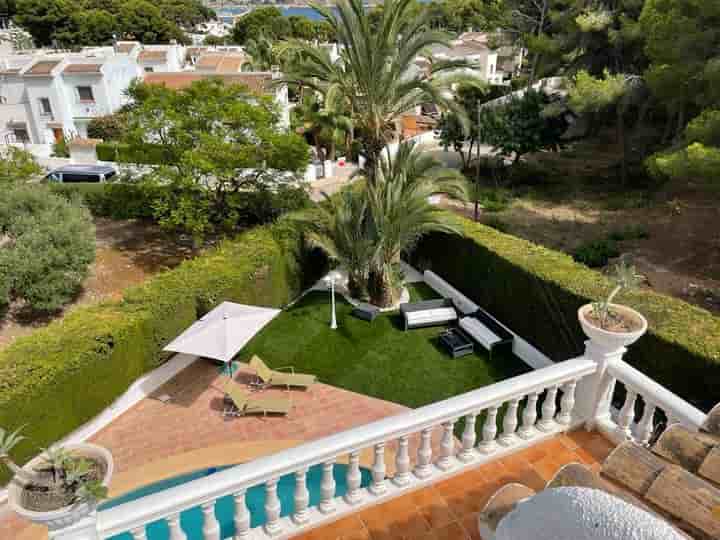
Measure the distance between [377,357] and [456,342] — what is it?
200cm

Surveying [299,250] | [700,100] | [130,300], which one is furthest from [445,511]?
[700,100]

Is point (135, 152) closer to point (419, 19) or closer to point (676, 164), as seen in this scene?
point (419, 19)

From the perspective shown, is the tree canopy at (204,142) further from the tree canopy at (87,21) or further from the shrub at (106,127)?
the tree canopy at (87,21)

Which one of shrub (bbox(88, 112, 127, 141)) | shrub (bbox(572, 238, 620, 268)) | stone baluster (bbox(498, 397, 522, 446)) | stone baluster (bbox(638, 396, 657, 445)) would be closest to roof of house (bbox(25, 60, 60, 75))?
shrub (bbox(88, 112, 127, 141))

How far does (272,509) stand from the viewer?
4609mm

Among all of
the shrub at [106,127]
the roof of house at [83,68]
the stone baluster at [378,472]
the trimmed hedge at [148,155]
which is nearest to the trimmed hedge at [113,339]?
the trimmed hedge at [148,155]

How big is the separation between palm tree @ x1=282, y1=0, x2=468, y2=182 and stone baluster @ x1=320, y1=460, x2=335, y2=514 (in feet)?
31.8

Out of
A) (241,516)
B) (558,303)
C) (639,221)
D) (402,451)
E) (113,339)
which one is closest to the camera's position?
(241,516)

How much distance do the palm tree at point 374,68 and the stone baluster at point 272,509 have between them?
9.89 metres

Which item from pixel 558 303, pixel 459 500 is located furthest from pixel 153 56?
pixel 459 500

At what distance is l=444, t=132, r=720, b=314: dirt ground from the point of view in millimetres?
16516

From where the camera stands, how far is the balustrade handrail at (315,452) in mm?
3914

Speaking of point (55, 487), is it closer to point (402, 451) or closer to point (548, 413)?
point (402, 451)

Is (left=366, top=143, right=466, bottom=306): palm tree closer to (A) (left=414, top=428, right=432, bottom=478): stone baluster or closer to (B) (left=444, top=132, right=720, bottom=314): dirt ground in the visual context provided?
(B) (left=444, top=132, right=720, bottom=314): dirt ground
